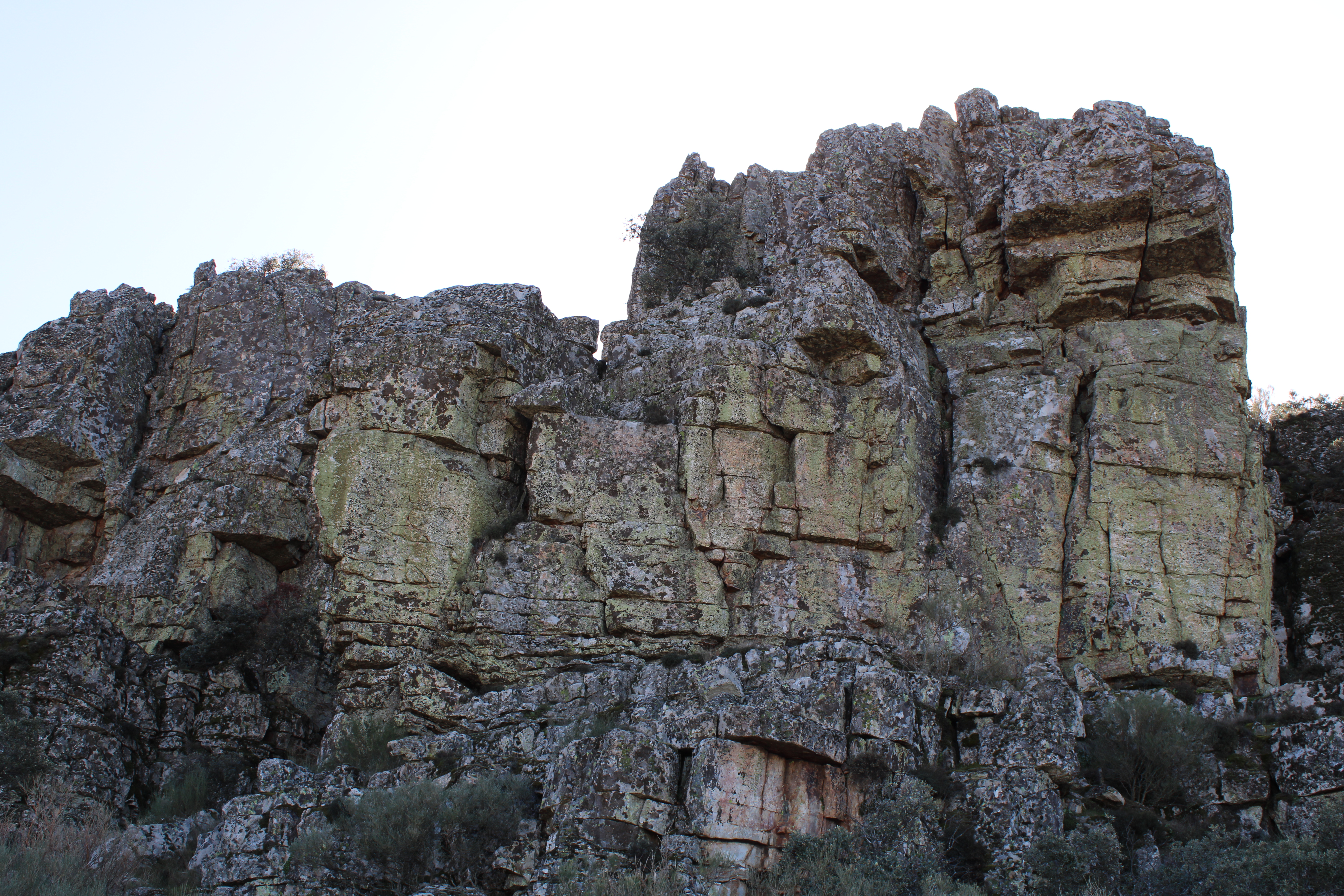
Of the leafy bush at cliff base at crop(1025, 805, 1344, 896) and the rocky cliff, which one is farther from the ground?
the rocky cliff

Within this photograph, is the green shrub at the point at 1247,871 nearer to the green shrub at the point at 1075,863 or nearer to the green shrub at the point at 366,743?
the green shrub at the point at 1075,863

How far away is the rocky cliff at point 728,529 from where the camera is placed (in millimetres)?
18984

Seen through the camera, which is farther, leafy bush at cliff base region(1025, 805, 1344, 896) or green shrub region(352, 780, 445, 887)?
green shrub region(352, 780, 445, 887)

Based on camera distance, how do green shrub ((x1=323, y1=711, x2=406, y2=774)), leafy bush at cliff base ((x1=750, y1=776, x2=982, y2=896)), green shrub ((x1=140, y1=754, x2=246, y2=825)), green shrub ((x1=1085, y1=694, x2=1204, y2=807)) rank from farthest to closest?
1. green shrub ((x1=323, y1=711, x2=406, y2=774))
2. green shrub ((x1=140, y1=754, x2=246, y2=825))
3. green shrub ((x1=1085, y1=694, x2=1204, y2=807))
4. leafy bush at cliff base ((x1=750, y1=776, x2=982, y2=896))

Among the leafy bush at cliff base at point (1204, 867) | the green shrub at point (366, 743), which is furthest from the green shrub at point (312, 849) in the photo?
the leafy bush at cliff base at point (1204, 867)

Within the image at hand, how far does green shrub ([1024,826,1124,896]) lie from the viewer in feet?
53.2

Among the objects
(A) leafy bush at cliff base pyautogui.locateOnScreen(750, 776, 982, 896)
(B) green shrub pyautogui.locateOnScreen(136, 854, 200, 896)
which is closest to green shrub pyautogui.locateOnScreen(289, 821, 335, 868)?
(B) green shrub pyautogui.locateOnScreen(136, 854, 200, 896)

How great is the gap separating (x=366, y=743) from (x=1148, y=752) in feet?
43.5

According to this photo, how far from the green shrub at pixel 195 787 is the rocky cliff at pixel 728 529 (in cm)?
40

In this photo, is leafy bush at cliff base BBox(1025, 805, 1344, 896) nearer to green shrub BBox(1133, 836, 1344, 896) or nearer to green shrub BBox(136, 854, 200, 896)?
green shrub BBox(1133, 836, 1344, 896)

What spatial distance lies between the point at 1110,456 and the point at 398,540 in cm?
1484

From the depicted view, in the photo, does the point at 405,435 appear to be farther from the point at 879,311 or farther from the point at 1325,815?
the point at 1325,815

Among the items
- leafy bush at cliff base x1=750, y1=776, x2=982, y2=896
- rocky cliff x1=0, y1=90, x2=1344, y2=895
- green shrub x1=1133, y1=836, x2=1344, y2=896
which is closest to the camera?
green shrub x1=1133, y1=836, x2=1344, y2=896

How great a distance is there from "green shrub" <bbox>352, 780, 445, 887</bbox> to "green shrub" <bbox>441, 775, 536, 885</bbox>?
0.82 feet
